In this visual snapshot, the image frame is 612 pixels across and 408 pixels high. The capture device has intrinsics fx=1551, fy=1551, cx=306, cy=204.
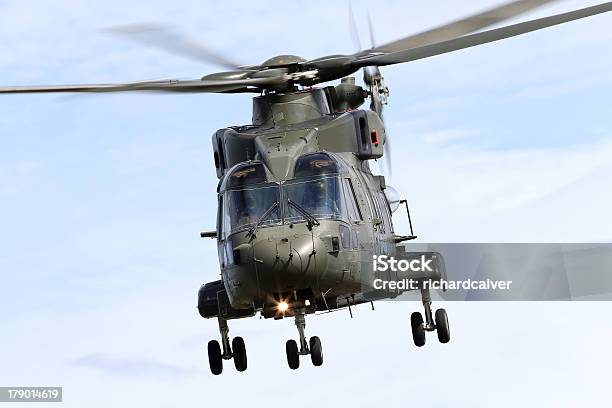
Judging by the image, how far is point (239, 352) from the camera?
120ft

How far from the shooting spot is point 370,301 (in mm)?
34406

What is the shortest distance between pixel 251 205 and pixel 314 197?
1313 millimetres

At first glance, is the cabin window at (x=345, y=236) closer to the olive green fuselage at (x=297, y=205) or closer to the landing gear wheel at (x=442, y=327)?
the olive green fuselage at (x=297, y=205)

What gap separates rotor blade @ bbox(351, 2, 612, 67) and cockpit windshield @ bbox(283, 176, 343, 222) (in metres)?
2.93

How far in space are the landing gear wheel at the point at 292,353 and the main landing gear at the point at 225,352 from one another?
326 centimetres

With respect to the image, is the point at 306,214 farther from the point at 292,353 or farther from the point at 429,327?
the point at 429,327

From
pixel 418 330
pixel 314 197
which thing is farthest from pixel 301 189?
pixel 418 330

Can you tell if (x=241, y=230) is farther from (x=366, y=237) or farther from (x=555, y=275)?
(x=555, y=275)

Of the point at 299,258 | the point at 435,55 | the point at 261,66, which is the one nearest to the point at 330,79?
the point at 261,66

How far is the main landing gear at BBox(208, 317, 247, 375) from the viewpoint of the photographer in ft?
121

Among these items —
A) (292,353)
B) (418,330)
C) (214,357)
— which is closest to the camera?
(292,353)

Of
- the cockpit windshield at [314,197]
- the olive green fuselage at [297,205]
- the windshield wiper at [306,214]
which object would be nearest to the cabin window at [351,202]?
the olive green fuselage at [297,205]

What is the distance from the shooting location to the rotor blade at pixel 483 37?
29875 mm

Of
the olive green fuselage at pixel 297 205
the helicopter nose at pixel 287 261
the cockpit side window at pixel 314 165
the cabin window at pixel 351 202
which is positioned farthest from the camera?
the cabin window at pixel 351 202
